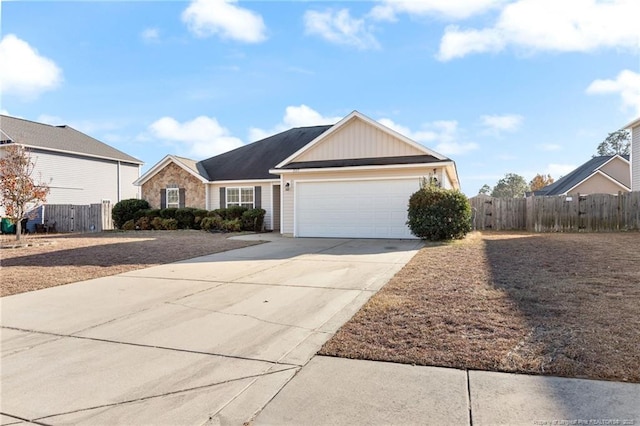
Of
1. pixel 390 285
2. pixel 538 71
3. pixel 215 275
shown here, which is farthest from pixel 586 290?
pixel 538 71

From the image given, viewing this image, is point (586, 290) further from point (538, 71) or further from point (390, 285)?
point (538, 71)

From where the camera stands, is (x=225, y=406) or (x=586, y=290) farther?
(x=586, y=290)

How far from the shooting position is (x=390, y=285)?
6516 millimetres

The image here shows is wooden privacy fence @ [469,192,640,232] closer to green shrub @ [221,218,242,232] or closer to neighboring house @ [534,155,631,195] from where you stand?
neighboring house @ [534,155,631,195]

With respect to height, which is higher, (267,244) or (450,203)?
(450,203)

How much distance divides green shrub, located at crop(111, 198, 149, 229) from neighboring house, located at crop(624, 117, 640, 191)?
2576cm

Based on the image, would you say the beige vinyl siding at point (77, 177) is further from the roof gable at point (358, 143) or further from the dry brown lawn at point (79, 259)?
the roof gable at point (358, 143)

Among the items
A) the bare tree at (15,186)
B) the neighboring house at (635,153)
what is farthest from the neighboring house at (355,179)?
the neighboring house at (635,153)

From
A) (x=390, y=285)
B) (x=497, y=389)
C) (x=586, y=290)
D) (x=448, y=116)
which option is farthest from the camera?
(x=448, y=116)

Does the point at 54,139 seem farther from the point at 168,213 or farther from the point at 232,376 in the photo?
the point at 232,376

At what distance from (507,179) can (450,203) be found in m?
70.1

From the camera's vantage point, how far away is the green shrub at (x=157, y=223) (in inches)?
812

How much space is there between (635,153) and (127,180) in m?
33.2

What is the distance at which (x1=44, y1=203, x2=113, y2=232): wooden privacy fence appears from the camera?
22.4 m
